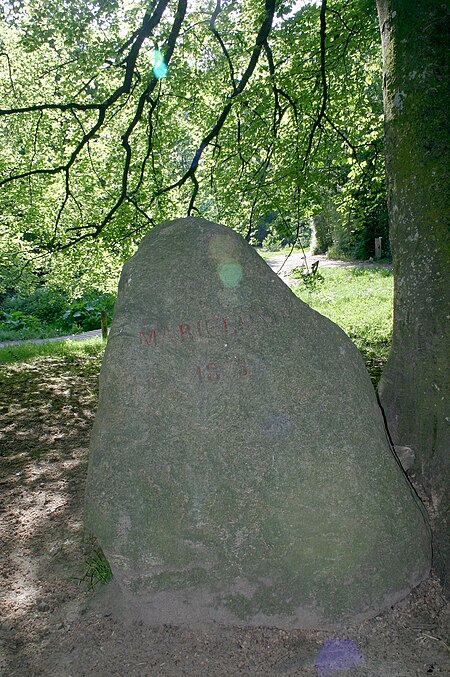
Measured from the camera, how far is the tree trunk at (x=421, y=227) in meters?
3.11

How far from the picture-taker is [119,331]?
275cm

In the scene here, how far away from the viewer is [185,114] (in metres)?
9.77

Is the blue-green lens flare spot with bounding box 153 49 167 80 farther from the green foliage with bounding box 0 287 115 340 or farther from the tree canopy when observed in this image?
the green foliage with bounding box 0 287 115 340

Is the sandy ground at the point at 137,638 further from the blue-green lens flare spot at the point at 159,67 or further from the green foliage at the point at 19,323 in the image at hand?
the green foliage at the point at 19,323

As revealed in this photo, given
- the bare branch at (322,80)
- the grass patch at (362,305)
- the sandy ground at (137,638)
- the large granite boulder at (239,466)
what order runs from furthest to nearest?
the grass patch at (362,305) → the bare branch at (322,80) → the large granite boulder at (239,466) → the sandy ground at (137,638)

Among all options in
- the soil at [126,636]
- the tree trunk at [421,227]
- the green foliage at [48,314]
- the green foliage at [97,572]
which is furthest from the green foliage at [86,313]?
the tree trunk at [421,227]

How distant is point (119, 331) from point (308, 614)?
179 centimetres

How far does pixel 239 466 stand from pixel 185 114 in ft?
28.6

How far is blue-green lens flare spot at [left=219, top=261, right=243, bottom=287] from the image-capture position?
107 inches

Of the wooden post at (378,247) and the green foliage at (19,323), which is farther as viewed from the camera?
the wooden post at (378,247)

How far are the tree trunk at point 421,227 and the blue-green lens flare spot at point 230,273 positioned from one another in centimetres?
126

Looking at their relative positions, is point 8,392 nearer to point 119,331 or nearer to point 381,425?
point 119,331

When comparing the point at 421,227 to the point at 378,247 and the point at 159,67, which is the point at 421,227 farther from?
the point at 378,247

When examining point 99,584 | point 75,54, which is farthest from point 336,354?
point 75,54
